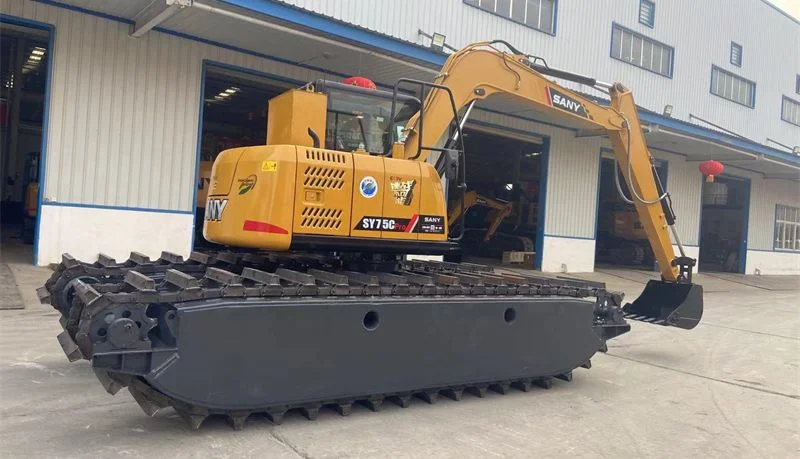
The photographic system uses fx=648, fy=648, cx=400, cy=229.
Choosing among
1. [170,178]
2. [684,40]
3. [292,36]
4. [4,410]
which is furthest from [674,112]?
[4,410]

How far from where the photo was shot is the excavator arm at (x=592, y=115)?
7102 mm

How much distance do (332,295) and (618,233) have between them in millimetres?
25216

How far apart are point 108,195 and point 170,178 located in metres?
1.21

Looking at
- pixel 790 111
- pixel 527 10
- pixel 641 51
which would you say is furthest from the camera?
pixel 790 111

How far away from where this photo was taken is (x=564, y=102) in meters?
8.28

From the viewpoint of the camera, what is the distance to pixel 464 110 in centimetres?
729

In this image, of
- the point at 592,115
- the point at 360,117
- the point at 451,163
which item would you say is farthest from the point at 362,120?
the point at 592,115

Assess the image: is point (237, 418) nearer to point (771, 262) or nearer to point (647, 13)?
point (647, 13)

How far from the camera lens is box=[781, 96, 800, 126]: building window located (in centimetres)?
2991

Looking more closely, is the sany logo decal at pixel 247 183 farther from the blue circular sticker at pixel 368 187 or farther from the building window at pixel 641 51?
the building window at pixel 641 51

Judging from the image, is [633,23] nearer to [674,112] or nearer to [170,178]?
[674,112]

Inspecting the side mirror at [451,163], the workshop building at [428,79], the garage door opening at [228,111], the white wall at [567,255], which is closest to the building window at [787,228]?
the workshop building at [428,79]

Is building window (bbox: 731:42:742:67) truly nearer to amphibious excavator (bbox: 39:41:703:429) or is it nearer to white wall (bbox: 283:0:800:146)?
white wall (bbox: 283:0:800:146)

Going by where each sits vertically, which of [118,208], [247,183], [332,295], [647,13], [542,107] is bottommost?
[332,295]
